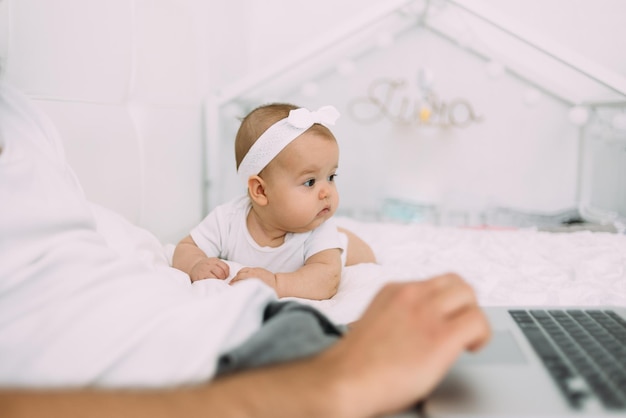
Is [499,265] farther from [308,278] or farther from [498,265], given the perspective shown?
[308,278]

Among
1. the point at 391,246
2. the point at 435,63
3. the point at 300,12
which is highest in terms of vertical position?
the point at 300,12

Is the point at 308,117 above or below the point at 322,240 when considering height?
above

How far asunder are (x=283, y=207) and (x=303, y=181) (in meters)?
0.06

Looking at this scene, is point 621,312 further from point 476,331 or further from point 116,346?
point 116,346

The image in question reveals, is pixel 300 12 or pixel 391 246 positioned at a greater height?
pixel 300 12

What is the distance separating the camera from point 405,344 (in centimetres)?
37

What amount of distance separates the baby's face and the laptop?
0.48 meters

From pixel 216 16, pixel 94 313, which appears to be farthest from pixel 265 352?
pixel 216 16

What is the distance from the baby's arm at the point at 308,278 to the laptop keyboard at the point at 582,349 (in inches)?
14.0

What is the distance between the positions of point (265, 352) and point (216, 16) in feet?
5.21

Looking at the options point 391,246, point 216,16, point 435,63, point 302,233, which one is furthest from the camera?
point 435,63

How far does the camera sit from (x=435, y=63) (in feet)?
7.79

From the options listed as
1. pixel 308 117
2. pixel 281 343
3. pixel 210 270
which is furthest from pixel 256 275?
pixel 281 343

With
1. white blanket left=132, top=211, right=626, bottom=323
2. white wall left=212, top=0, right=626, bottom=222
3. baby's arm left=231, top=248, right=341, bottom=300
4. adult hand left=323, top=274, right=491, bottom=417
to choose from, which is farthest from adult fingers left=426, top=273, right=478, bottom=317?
white wall left=212, top=0, right=626, bottom=222
